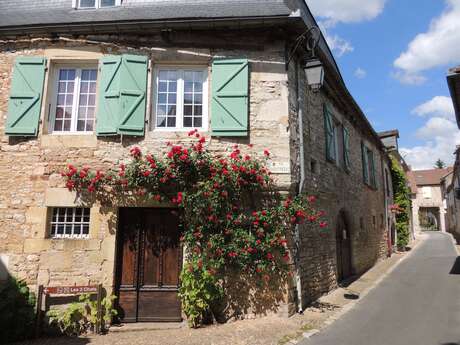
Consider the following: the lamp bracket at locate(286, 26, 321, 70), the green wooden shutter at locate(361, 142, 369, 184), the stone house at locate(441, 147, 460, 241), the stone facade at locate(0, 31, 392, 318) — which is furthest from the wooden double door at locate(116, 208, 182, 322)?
the stone house at locate(441, 147, 460, 241)

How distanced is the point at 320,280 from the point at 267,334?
2.63 metres

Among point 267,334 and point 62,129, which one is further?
point 62,129

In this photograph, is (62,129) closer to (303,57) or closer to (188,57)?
(188,57)

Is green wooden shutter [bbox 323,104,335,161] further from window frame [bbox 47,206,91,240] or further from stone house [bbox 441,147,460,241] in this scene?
stone house [bbox 441,147,460,241]

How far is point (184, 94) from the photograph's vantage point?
254 inches

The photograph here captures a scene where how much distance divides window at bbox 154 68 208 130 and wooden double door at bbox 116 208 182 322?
5.27 feet

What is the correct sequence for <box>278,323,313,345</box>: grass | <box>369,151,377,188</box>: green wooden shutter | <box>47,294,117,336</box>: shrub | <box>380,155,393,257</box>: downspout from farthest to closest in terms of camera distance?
<box>380,155,393,257</box>: downspout → <box>369,151,377,188</box>: green wooden shutter → <box>47,294,117,336</box>: shrub → <box>278,323,313,345</box>: grass

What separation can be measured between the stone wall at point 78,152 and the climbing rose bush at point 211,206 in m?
0.30

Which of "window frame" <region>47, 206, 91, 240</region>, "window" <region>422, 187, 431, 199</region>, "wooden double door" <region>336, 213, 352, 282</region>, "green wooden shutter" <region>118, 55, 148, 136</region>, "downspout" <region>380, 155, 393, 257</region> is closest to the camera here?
"window frame" <region>47, 206, 91, 240</region>

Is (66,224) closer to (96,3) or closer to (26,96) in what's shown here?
(26,96)

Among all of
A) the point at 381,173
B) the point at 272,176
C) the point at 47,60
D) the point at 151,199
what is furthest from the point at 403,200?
the point at 47,60

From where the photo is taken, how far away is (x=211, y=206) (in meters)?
5.58

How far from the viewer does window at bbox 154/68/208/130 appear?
634 centimetres

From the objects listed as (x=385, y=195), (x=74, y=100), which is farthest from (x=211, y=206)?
(x=385, y=195)
